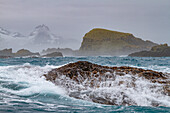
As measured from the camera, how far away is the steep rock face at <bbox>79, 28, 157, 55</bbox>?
6960 inches

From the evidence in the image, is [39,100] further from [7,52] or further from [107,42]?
[107,42]

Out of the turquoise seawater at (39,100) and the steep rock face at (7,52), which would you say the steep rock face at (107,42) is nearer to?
the steep rock face at (7,52)

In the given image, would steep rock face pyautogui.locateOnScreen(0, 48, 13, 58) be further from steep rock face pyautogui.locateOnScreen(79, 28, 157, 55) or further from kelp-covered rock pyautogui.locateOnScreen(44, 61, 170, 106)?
kelp-covered rock pyautogui.locateOnScreen(44, 61, 170, 106)

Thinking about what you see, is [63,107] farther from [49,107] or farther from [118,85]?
[118,85]

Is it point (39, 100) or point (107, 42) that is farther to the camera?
point (107, 42)

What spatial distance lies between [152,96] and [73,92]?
298 cm

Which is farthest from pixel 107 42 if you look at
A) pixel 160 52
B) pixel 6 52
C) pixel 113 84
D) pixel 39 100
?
pixel 39 100

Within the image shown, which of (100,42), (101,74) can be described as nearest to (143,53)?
(101,74)

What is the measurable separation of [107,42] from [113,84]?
178m

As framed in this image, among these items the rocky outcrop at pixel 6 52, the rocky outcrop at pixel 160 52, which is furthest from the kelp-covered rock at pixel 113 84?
the rocky outcrop at pixel 6 52

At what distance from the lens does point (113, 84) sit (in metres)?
7.58

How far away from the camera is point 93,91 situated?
7.45 meters

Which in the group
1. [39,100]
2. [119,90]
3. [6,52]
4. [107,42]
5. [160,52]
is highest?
[107,42]

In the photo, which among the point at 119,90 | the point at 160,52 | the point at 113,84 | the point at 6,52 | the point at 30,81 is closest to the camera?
the point at 119,90
